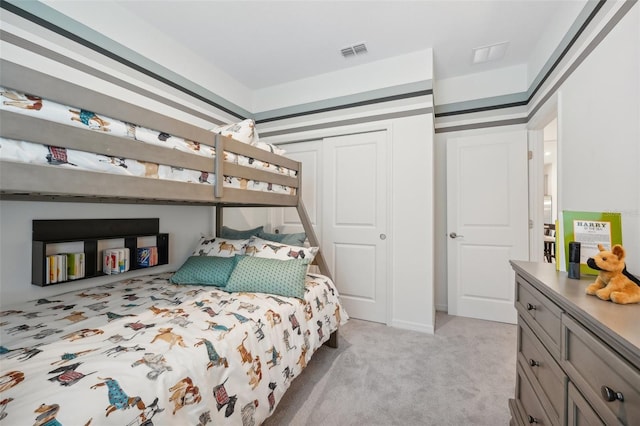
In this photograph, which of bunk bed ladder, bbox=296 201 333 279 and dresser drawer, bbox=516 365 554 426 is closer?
dresser drawer, bbox=516 365 554 426

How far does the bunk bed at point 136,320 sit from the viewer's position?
804mm

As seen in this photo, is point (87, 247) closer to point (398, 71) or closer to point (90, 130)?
point (90, 130)

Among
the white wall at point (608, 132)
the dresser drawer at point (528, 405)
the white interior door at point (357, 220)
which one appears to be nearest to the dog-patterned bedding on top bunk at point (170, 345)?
the white interior door at point (357, 220)

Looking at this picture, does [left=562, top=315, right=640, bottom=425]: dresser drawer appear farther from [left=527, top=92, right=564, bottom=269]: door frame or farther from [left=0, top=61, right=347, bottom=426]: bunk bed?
[left=527, top=92, right=564, bottom=269]: door frame

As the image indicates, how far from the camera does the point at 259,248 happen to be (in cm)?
215

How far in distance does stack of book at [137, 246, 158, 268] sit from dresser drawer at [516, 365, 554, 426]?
2631mm

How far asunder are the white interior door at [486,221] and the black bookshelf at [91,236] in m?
3.04

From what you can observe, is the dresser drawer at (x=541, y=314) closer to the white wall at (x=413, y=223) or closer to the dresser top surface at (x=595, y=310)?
the dresser top surface at (x=595, y=310)

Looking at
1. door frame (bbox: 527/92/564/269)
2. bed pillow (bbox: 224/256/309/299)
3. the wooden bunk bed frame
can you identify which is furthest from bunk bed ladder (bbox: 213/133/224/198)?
door frame (bbox: 527/92/564/269)

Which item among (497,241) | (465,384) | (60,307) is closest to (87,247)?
(60,307)

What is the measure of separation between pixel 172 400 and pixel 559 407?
1292mm

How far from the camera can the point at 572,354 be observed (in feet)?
2.60

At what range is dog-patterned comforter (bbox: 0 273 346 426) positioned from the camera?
0.78 m

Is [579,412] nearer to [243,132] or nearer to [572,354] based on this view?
[572,354]
